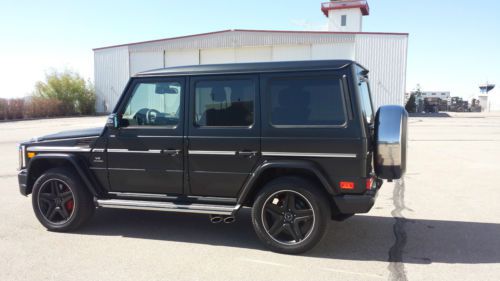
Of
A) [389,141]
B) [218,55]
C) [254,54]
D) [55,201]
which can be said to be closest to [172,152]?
[55,201]

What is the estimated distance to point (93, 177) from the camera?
518 centimetres

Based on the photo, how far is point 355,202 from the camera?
167 inches

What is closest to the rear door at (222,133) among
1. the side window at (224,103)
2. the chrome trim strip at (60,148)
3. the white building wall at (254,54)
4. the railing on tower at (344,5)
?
the side window at (224,103)

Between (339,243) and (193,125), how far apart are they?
2.23m

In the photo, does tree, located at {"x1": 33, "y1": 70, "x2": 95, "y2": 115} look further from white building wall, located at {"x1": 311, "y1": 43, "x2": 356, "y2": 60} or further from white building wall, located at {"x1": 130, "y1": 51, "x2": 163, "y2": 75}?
white building wall, located at {"x1": 311, "y1": 43, "x2": 356, "y2": 60}

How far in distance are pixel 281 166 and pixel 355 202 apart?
2.80ft

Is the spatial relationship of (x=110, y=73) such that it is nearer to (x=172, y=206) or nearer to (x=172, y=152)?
(x=172, y=152)

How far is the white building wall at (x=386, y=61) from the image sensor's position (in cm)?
3316

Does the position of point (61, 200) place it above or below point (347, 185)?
below

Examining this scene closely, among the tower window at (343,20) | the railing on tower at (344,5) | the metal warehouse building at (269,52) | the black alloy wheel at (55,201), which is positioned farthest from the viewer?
the tower window at (343,20)

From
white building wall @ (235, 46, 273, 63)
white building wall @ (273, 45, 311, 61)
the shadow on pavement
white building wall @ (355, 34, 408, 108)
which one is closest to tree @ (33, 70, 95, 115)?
white building wall @ (235, 46, 273, 63)

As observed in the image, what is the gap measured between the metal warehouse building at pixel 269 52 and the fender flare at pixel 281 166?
2955cm

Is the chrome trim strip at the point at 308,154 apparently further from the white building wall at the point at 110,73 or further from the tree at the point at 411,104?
the tree at the point at 411,104

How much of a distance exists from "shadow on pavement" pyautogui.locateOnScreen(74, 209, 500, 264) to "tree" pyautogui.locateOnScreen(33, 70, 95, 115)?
39.8 metres
